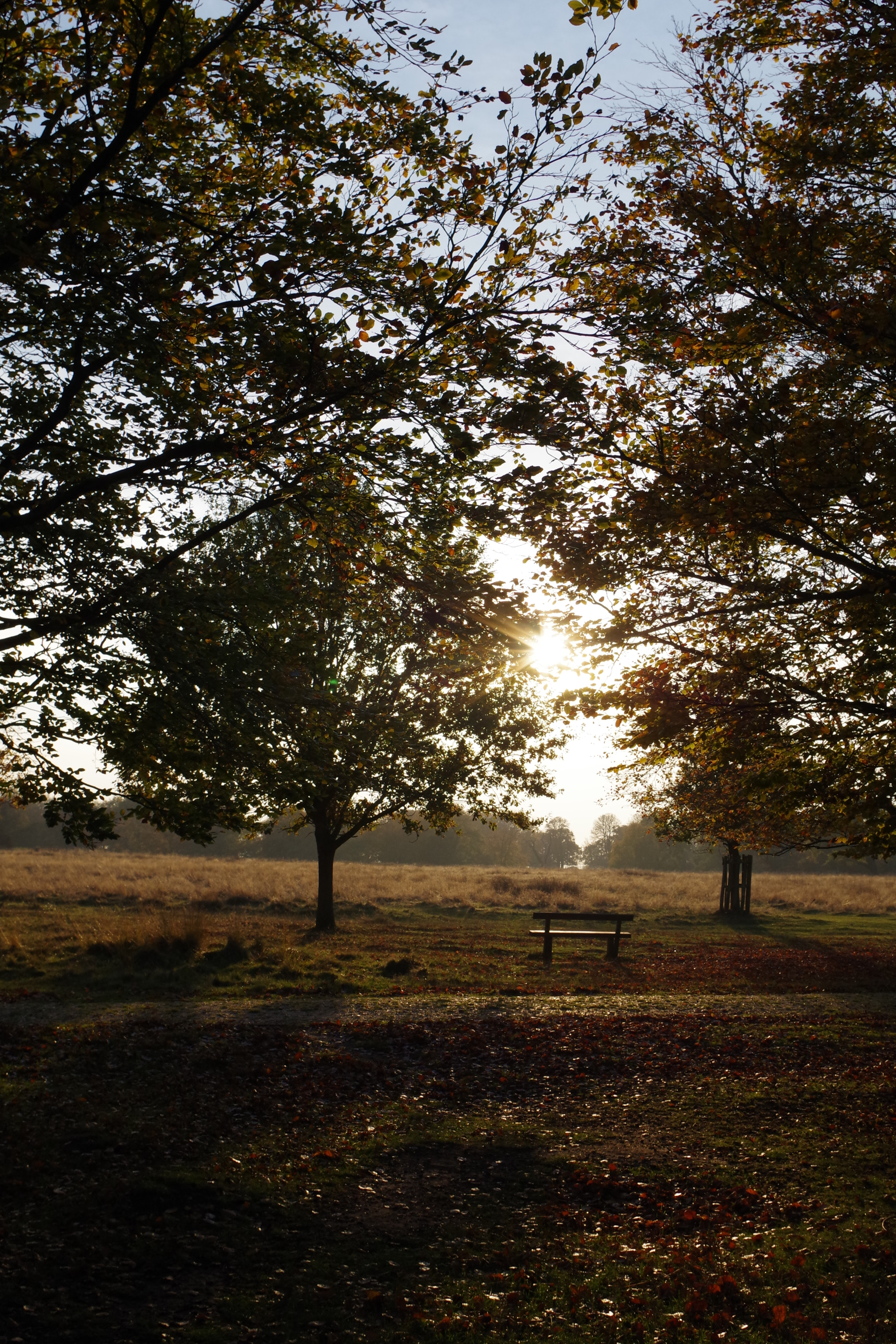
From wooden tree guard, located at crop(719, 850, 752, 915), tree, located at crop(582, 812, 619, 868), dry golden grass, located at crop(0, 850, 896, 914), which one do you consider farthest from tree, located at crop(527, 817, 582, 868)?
wooden tree guard, located at crop(719, 850, 752, 915)

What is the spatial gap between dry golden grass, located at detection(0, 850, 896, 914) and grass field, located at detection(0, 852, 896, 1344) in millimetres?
7128

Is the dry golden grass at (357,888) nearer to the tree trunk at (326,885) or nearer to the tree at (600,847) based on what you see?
the tree trunk at (326,885)

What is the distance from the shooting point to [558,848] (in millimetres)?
144875

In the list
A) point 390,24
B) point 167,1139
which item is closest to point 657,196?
point 390,24

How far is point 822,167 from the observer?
846 centimetres

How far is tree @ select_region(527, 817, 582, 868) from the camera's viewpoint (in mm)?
142250

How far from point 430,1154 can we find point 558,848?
14081cm

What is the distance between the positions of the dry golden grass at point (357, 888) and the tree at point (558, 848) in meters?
86.7

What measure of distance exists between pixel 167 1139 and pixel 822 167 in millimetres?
10267

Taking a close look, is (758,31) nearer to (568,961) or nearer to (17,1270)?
(17,1270)

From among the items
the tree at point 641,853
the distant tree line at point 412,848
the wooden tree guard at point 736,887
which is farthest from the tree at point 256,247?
the tree at point 641,853

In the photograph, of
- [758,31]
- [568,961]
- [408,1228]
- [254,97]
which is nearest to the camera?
[408,1228]

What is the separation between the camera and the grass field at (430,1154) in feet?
16.1

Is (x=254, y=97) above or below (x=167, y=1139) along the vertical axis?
above
